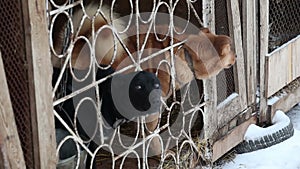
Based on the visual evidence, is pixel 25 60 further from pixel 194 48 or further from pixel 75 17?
pixel 194 48

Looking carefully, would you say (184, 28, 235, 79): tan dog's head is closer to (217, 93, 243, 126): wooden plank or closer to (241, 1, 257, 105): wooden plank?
(217, 93, 243, 126): wooden plank

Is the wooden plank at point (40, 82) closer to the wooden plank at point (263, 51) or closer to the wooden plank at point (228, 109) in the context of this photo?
the wooden plank at point (228, 109)

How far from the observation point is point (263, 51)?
186 inches

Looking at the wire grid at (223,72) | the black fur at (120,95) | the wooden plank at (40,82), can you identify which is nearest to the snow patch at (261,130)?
the wire grid at (223,72)

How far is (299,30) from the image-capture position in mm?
5188

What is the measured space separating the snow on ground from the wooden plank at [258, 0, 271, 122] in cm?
32

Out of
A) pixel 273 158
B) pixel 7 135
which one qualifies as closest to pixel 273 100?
pixel 273 158

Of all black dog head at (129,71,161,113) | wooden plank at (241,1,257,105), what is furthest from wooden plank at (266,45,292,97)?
black dog head at (129,71,161,113)

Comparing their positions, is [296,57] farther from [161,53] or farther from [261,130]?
[161,53]

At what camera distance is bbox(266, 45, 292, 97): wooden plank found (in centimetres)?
481

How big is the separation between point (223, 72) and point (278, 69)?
0.81 meters

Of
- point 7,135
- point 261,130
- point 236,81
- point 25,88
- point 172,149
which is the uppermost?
point 25,88

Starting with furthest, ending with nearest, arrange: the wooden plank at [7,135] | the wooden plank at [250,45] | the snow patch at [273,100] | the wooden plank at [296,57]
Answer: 1. the wooden plank at [296,57]
2. the snow patch at [273,100]
3. the wooden plank at [250,45]
4. the wooden plank at [7,135]

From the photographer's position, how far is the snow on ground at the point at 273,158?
4.39m
